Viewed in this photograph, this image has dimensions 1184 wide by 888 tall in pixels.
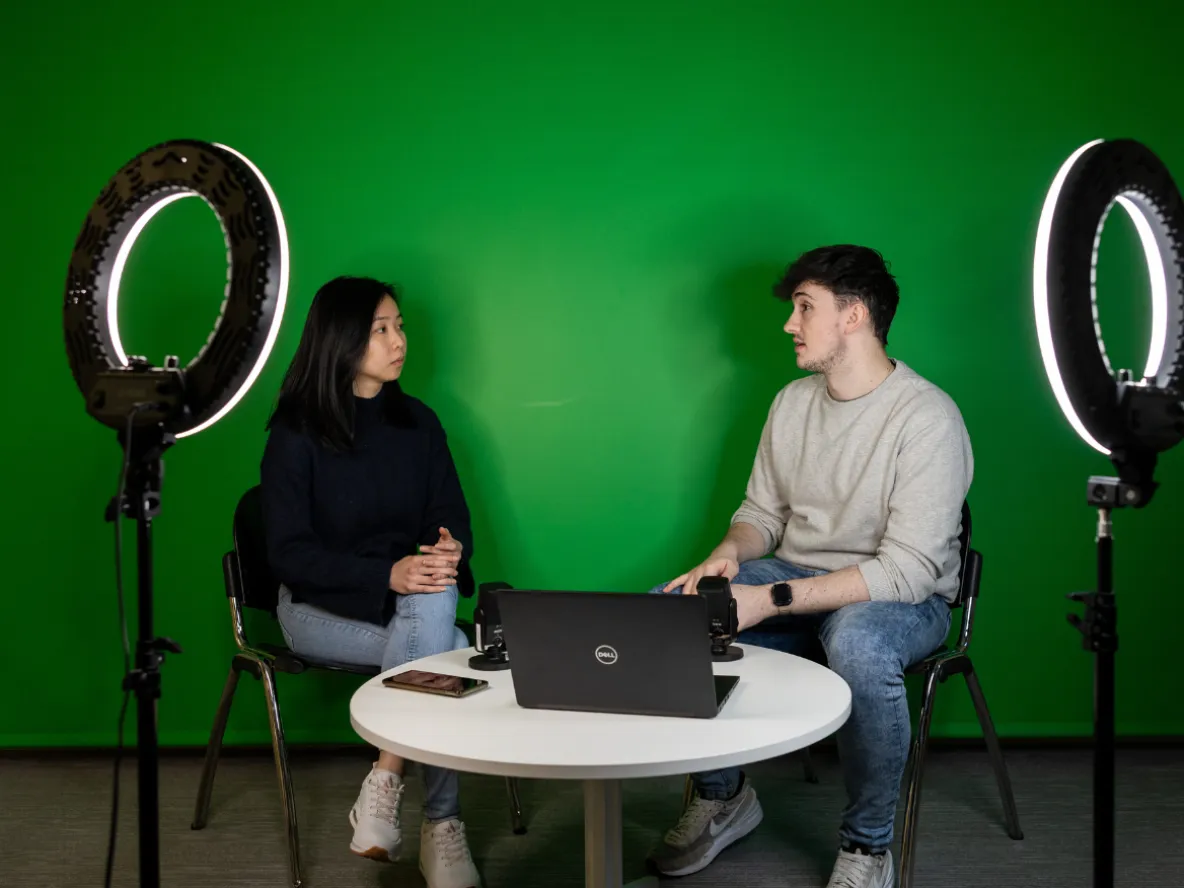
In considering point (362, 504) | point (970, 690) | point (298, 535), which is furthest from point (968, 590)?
point (298, 535)

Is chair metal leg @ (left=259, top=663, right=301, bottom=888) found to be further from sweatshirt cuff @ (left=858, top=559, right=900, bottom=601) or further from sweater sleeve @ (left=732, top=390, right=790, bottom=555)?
sweatshirt cuff @ (left=858, top=559, right=900, bottom=601)

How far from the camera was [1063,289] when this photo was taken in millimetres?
1569

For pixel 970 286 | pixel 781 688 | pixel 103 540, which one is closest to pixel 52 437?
pixel 103 540

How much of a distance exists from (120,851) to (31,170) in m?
2.06

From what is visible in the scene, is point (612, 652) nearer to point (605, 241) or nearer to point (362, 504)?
point (362, 504)

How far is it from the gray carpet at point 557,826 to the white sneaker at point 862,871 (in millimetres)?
198

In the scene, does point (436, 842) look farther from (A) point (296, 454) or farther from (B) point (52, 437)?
(B) point (52, 437)

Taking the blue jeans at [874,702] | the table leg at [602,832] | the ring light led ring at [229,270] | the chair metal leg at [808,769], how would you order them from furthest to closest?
the chair metal leg at [808,769]
the blue jeans at [874,702]
the table leg at [602,832]
the ring light led ring at [229,270]

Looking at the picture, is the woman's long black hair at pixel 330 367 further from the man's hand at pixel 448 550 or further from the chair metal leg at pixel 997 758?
the chair metal leg at pixel 997 758

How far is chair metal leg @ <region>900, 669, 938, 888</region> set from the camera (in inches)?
89.3

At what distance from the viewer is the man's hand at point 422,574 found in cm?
246

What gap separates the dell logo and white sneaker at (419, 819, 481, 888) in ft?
2.91

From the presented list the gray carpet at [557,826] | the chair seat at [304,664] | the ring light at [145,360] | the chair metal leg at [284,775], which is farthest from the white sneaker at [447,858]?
the ring light at [145,360]

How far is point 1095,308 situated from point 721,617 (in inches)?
35.2
